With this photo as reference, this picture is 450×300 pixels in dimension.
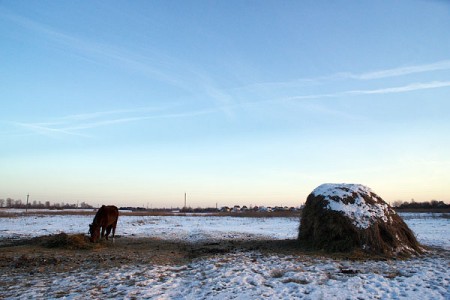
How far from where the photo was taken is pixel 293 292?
8.44 meters

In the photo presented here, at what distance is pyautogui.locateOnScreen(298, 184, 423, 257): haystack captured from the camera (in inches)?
547

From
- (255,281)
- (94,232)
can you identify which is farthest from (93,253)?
(255,281)

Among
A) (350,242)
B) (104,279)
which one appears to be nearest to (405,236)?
(350,242)

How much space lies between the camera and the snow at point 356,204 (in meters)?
14.6

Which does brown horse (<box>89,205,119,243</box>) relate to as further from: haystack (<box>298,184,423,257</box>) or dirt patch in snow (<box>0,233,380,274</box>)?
haystack (<box>298,184,423,257</box>)

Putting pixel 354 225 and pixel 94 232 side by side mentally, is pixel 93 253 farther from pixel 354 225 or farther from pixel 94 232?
pixel 354 225

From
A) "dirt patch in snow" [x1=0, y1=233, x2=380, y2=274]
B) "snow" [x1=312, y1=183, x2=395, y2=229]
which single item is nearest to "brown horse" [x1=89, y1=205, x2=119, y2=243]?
"dirt patch in snow" [x1=0, y1=233, x2=380, y2=274]

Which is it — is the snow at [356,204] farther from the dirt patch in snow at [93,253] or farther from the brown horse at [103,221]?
the brown horse at [103,221]

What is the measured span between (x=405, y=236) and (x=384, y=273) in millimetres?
5322

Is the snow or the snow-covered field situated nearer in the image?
the snow-covered field

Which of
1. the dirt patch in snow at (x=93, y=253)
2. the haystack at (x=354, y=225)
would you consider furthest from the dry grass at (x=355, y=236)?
the dirt patch in snow at (x=93, y=253)

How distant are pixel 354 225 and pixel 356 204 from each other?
123 centimetres

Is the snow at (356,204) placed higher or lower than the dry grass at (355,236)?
higher

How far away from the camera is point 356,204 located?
15211mm
